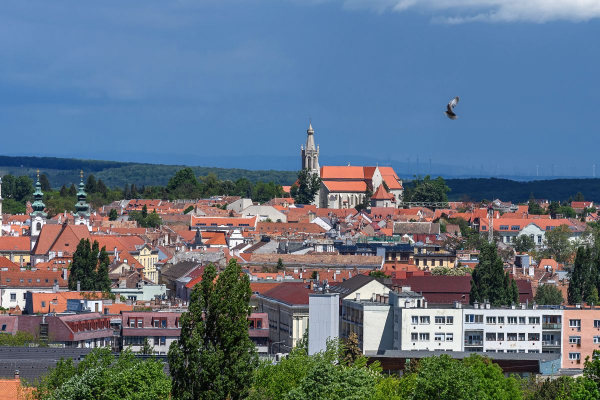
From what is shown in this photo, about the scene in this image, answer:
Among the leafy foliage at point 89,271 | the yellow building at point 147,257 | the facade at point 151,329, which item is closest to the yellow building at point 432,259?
the yellow building at point 147,257

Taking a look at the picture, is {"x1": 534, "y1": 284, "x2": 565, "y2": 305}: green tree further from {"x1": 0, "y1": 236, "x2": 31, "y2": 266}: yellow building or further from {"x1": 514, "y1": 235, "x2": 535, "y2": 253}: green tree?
{"x1": 514, "y1": 235, "x2": 535, "y2": 253}: green tree

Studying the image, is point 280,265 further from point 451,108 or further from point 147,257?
point 451,108

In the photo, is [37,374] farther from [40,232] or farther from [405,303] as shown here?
[40,232]

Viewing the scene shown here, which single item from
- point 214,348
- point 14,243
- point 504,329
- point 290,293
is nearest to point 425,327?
point 504,329

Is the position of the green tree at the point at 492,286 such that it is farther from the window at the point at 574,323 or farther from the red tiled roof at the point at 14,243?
the red tiled roof at the point at 14,243

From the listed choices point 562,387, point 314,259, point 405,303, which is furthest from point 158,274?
point 562,387
